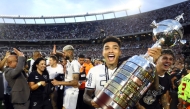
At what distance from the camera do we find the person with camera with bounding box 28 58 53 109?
5.36 meters

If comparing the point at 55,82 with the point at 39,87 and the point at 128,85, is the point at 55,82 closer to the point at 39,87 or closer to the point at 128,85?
the point at 39,87

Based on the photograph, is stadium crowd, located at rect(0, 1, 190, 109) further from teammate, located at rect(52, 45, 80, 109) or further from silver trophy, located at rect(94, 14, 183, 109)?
silver trophy, located at rect(94, 14, 183, 109)

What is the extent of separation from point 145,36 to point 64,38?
2014 centimetres

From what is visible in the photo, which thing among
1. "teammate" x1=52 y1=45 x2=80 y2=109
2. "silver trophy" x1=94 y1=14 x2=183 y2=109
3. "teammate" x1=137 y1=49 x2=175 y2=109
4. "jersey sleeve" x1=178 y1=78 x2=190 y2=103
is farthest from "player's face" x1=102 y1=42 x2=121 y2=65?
"teammate" x1=52 y1=45 x2=80 y2=109

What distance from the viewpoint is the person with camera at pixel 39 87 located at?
5363 millimetres

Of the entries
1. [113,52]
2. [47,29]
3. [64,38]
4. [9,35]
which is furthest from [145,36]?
[113,52]

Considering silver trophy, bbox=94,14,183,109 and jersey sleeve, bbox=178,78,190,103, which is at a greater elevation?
silver trophy, bbox=94,14,183,109

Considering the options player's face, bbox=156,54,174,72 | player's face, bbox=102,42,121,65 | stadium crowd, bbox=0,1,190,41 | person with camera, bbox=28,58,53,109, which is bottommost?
person with camera, bbox=28,58,53,109

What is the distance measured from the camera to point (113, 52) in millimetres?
2725

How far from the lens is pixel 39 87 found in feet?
17.9

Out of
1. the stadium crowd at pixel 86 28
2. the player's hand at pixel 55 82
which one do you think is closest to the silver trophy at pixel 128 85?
the player's hand at pixel 55 82

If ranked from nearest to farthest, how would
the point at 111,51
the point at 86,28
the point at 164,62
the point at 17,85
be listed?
the point at 111,51 → the point at 164,62 → the point at 17,85 → the point at 86,28

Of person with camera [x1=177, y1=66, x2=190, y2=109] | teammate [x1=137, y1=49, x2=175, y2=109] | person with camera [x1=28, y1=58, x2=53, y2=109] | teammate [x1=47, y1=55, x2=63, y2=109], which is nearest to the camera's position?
person with camera [x1=177, y1=66, x2=190, y2=109]

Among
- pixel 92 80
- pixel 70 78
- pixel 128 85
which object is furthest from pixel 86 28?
pixel 128 85
